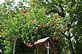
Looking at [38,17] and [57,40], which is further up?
[38,17]

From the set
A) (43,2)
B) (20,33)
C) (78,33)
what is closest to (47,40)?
(20,33)

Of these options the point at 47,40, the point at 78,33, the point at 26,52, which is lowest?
the point at 78,33

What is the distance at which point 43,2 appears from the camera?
24672 mm

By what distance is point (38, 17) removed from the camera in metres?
17.0

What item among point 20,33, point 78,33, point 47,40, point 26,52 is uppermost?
point 47,40

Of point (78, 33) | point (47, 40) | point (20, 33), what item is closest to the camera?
point (47, 40)

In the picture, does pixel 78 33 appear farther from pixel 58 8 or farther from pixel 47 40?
pixel 47 40

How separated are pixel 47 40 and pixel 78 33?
38.4 feet

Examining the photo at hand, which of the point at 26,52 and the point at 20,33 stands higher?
the point at 20,33

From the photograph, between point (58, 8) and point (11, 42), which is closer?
point (11, 42)

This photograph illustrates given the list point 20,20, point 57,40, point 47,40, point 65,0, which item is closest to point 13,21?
point 20,20

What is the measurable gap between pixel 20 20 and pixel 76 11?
7.82 m

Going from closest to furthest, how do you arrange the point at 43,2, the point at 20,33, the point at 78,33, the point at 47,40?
the point at 47,40, the point at 20,33, the point at 78,33, the point at 43,2

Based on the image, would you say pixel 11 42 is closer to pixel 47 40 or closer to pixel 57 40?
pixel 57 40
